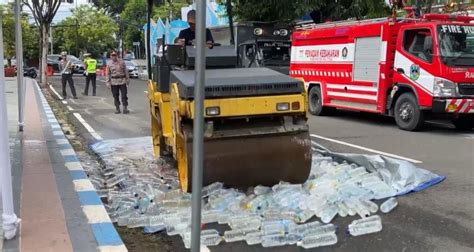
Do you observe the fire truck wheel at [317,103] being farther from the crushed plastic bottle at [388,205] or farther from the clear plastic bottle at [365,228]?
the clear plastic bottle at [365,228]

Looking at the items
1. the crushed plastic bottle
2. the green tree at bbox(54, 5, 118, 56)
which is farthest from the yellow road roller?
the green tree at bbox(54, 5, 118, 56)

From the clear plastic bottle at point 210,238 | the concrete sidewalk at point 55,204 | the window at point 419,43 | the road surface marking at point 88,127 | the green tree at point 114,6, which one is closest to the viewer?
the concrete sidewalk at point 55,204


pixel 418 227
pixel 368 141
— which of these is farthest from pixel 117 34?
pixel 418 227

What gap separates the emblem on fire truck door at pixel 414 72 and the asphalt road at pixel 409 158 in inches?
46.9

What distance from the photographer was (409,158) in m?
8.61

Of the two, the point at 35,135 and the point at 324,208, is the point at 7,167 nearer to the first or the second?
the point at 324,208

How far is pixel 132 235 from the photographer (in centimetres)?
518

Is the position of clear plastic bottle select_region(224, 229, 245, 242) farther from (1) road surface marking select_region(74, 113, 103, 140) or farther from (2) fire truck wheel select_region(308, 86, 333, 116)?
(2) fire truck wheel select_region(308, 86, 333, 116)

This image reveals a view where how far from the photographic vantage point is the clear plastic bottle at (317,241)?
477 cm

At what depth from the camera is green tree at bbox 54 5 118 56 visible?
67.2 m

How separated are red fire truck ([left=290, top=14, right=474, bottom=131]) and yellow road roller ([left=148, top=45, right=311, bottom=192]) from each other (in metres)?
6.53

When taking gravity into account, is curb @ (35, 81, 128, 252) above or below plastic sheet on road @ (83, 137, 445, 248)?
below

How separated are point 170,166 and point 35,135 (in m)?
4.18

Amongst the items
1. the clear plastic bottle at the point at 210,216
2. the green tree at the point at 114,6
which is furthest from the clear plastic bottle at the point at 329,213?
the green tree at the point at 114,6
